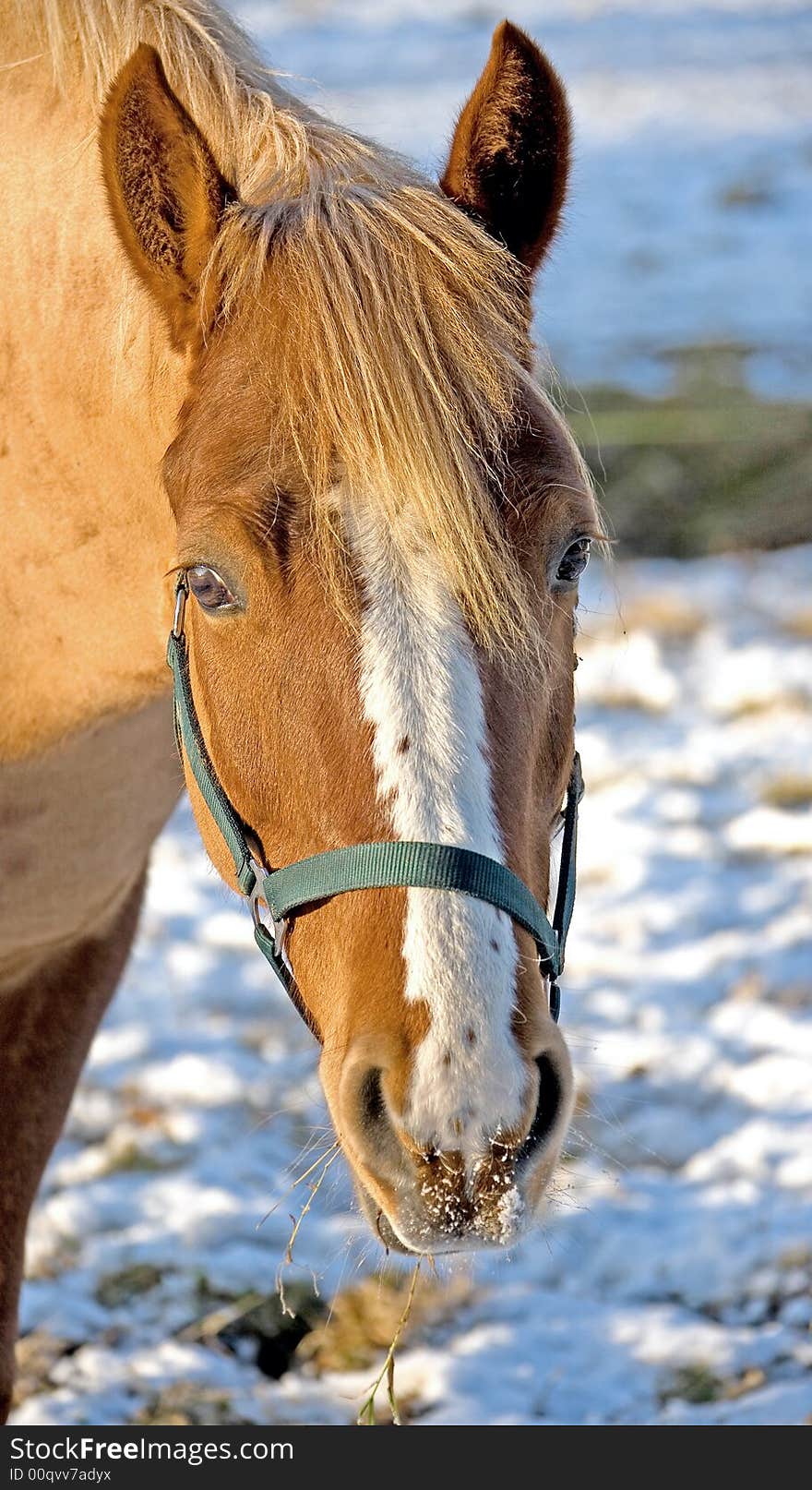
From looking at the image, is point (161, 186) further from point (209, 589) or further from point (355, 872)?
point (355, 872)

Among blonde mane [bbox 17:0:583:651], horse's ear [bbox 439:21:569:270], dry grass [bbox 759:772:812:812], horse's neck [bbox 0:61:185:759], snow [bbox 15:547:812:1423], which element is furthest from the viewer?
dry grass [bbox 759:772:812:812]

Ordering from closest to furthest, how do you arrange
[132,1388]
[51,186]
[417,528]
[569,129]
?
[417,528]
[569,129]
[51,186]
[132,1388]

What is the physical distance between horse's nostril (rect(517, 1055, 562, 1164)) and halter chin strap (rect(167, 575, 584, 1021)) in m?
0.15

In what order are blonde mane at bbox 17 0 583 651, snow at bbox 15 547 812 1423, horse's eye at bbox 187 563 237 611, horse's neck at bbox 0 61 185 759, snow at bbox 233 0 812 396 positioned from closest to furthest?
blonde mane at bbox 17 0 583 651
horse's eye at bbox 187 563 237 611
horse's neck at bbox 0 61 185 759
snow at bbox 15 547 812 1423
snow at bbox 233 0 812 396

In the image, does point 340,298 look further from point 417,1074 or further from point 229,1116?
point 229,1116

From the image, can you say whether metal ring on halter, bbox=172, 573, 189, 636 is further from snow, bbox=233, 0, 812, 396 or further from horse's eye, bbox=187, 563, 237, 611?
snow, bbox=233, 0, 812, 396

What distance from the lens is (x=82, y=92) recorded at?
82.9 inches

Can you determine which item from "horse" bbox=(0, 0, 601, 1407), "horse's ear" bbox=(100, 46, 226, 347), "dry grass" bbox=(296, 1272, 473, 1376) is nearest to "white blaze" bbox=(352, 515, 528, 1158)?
"horse" bbox=(0, 0, 601, 1407)

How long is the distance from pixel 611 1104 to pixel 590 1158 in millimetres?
229

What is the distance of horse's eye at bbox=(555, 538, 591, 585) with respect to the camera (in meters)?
1.74

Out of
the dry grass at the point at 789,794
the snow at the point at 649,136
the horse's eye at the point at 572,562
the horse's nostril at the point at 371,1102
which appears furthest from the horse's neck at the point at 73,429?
the snow at the point at 649,136
